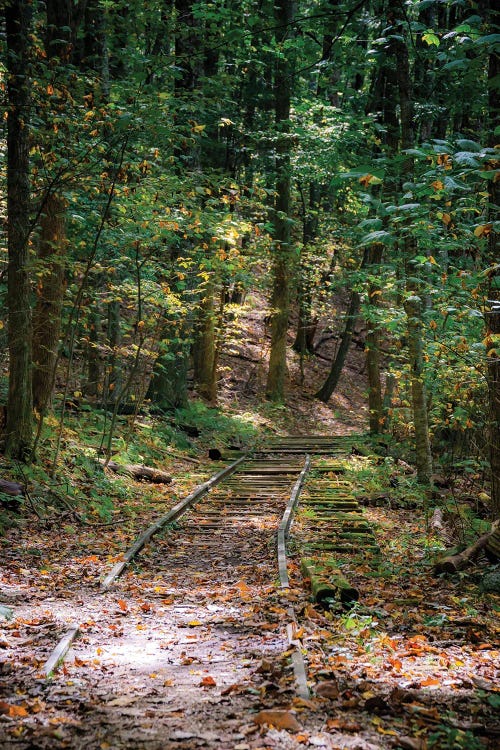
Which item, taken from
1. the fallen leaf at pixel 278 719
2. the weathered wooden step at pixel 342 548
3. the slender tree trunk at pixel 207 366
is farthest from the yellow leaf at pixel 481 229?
the slender tree trunk at pixel 207 366

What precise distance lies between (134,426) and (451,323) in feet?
26.9

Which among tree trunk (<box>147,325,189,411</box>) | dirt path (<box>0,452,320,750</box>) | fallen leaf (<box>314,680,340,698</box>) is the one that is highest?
tree trunk (<box>147,325,189,411</box>)

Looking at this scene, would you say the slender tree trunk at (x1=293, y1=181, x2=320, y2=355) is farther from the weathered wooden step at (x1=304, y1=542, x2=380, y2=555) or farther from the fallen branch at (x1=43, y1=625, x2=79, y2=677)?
the fallen branch at (x1=43, y1=625, x2=79, y2=677)

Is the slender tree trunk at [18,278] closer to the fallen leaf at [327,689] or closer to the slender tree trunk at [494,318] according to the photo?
the slender tree trunk at [494,318]

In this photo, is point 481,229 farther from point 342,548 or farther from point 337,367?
point 337,367

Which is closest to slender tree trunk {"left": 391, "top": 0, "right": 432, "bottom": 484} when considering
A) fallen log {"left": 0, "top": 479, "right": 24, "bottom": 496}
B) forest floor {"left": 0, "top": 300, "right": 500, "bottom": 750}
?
forest floor {"left": 0, "top": 300, "right": 500, "bottom": 750}

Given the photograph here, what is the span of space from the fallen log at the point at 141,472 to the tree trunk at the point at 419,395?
485 cm

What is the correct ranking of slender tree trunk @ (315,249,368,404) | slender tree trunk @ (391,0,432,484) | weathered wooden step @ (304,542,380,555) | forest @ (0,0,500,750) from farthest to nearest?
slender tree trunk @ (315,249,368,404) → slender tree trunk @ (391,0,432,484) → weathered wooden step @ (304,542,380,555) → forest @ (0,0,500,750)

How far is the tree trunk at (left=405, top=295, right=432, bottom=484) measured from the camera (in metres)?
11.5

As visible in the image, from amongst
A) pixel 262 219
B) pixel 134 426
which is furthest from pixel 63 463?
pixel 262 219

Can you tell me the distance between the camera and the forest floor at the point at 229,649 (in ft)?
12.3

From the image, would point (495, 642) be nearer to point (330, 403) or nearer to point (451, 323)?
point (451, 323)

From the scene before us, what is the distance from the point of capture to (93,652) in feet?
17.0

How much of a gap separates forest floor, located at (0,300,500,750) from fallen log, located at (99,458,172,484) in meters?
2.92
